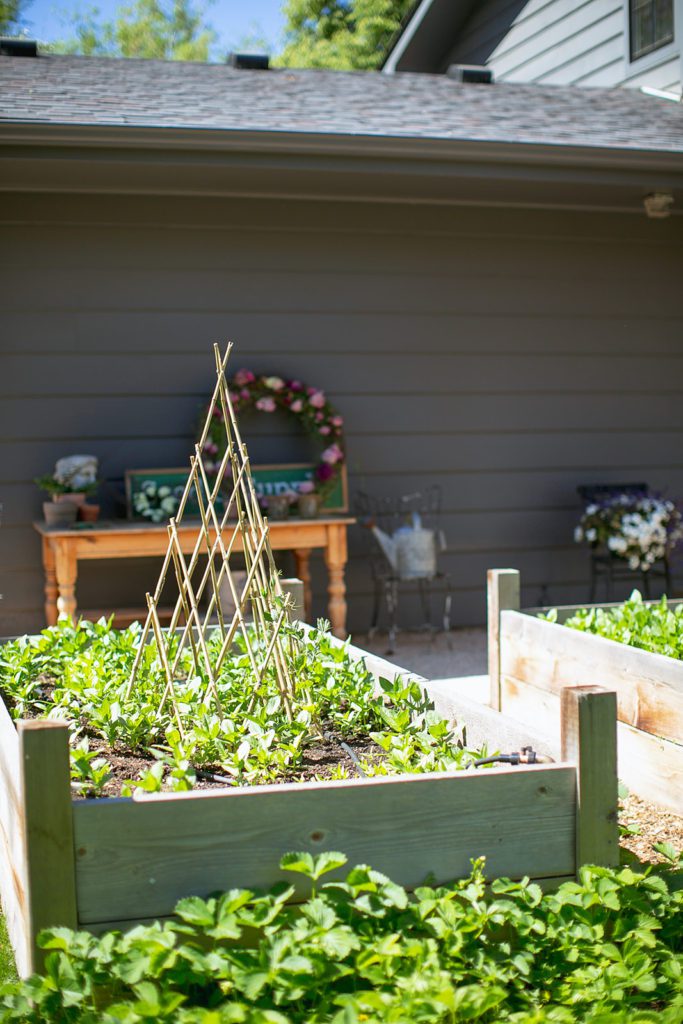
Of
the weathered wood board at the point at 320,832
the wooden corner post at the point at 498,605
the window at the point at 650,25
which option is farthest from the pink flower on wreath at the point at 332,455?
the weathered wood board at the point at 320,832

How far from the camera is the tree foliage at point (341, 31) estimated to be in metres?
18.6

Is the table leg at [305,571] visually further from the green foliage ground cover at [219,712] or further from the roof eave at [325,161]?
the green foliage ground cover at [219,712]

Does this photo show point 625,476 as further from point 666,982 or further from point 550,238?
point 666,982

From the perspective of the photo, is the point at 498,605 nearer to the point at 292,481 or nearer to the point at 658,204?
the point at 292,481

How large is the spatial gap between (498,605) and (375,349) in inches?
112

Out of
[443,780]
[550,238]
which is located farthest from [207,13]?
[443,780]

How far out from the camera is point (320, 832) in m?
2.01

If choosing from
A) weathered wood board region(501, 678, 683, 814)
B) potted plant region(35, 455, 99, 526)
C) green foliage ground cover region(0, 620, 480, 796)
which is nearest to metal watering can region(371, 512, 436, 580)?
potted plant region(35, 455, 99, 526)

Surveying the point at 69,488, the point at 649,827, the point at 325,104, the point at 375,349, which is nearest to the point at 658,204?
the point at 375,349

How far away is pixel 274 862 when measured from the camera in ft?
6.55

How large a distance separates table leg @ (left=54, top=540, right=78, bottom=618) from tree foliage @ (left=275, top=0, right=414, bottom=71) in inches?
545

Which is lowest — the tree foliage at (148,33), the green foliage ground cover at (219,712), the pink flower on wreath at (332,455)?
the green foliage ground cover at (219,712)

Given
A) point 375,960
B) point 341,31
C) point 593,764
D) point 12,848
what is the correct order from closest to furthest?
point 375,960, point 593,764, point 12,848, point 341,31

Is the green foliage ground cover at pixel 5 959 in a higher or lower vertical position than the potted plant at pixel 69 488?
lower
